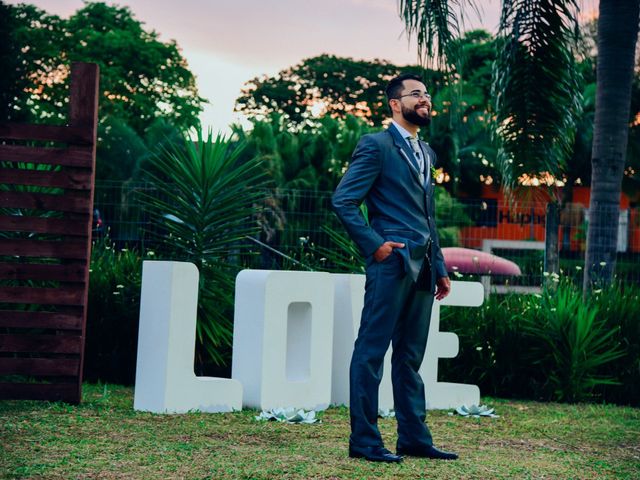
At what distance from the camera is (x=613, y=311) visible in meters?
9.25

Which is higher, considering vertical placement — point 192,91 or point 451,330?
point 192,91

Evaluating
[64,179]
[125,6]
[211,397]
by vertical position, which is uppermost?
[125,6]

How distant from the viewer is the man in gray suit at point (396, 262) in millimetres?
5219

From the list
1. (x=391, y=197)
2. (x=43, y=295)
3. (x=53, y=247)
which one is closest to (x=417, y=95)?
(x=391, y=197)

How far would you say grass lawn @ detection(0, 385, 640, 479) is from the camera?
493 cm

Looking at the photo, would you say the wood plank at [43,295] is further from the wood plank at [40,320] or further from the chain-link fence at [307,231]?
the chain-link fence at [307,231]

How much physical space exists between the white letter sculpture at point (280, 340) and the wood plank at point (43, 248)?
1.22 metres

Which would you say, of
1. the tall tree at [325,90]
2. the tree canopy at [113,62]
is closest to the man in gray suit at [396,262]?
the tree canopy at [113,62]

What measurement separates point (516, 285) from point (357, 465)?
19.9 feet

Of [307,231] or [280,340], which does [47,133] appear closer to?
[280,340]

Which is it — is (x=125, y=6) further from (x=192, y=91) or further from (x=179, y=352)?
(x=179, y=352)

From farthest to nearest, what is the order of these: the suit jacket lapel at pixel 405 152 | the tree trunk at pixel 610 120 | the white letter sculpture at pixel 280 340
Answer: the tree trunk at pixel 610 120 → the white letter sculpture at pixel 280 340 → the suit jacket lapel at pixel 405 152

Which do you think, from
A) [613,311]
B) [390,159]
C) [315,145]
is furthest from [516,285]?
[315,145]

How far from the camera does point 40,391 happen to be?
23.2 feet
